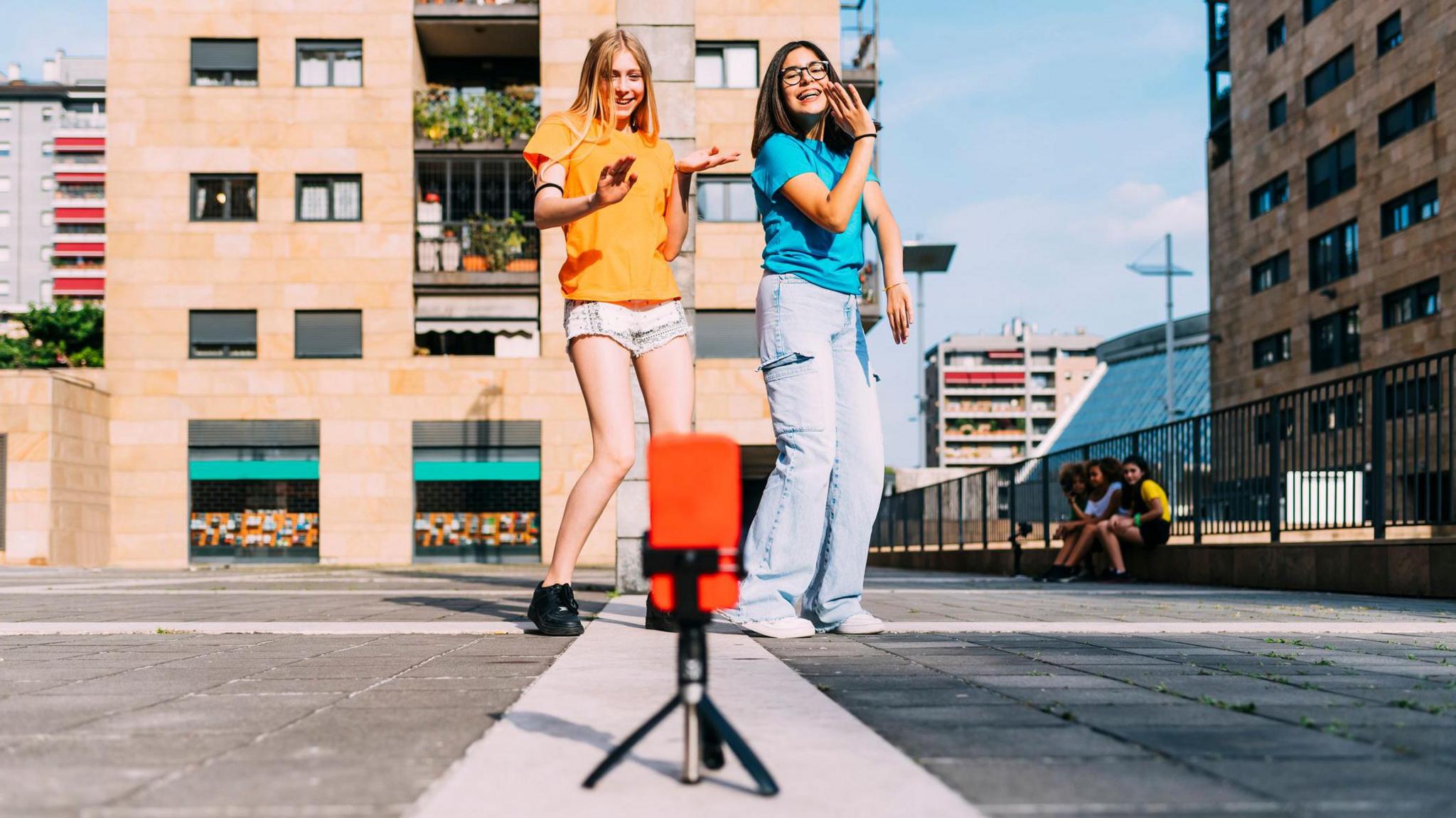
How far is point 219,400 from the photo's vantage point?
29250 mm

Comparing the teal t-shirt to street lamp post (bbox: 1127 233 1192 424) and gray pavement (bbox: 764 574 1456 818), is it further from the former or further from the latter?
street lamp post (bbox: 1127 233 1192 424)

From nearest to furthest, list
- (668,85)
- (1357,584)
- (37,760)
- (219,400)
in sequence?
(37,760), (668,85), (1357,584), (219,400)

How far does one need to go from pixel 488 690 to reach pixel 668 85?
5.07 meters

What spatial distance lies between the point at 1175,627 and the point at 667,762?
146 inches

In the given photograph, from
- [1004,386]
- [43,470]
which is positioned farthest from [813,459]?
[1004,386]

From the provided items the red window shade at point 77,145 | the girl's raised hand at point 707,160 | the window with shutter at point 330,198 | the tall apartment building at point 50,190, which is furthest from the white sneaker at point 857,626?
the red window shade at point 77,145

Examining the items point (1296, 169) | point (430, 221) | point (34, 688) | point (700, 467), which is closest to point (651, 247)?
point (34, 688)

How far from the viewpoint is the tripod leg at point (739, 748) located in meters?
1.97

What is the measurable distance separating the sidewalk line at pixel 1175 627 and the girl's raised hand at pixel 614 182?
2.16 meters

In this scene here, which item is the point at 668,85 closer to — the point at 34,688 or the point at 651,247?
the point at 651,247

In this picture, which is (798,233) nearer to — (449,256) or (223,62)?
(449,256)

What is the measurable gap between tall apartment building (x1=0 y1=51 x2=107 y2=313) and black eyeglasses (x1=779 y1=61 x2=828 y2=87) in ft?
348

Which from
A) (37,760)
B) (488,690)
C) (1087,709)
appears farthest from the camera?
(488,690)

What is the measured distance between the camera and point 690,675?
205 cm
